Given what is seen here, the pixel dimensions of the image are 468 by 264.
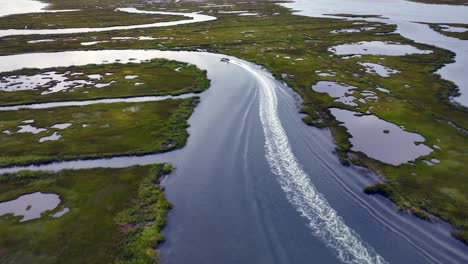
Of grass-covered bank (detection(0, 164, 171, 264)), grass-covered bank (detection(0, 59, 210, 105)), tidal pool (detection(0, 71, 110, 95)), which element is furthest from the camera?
tidal pool (detection(0, 71, 110, 95))

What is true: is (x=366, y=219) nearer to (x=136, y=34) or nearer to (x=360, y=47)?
(x=360, y=47)

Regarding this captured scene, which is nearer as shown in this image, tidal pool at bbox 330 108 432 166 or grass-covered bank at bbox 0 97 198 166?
tidal pool at bbox 330 108 432 166

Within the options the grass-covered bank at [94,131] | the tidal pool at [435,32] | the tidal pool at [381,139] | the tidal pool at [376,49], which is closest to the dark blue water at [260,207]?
the grass-covered bank at [94,131]

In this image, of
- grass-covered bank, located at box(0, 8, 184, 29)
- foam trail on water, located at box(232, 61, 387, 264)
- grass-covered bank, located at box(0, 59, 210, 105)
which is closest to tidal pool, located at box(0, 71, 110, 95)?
grass-covered bank, located at box(0, 59, 210, 105)

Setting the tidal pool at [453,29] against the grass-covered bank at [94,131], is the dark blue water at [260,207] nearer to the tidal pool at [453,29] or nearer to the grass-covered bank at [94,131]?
the grass-covered bank at [94,131]

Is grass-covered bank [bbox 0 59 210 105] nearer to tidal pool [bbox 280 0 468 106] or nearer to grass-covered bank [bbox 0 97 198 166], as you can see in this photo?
grass-covered bank [bbox 0 97 198 166]

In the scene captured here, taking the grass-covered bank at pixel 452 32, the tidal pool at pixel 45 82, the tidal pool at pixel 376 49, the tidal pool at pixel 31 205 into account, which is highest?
the grass-covered bank at pixel 452 32

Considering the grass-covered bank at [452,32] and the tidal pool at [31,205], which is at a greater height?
the grass-covered bank at [452,32]
